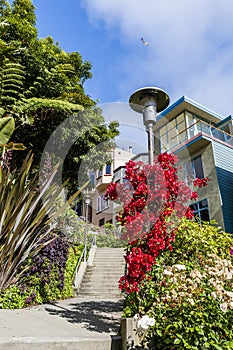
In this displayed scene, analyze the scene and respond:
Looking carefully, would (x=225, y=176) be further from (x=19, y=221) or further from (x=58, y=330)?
(x=58, y=330)

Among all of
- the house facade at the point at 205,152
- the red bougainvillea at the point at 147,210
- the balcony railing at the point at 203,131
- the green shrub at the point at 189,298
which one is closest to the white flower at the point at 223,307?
the green shrub at the point at 189,298

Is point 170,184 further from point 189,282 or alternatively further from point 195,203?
point 195,203

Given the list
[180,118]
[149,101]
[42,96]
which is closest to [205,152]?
[180,118]

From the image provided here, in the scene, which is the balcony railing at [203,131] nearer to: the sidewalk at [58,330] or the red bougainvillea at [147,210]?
the red bougainvillea at [147,210]

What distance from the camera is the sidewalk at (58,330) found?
2.81 metres

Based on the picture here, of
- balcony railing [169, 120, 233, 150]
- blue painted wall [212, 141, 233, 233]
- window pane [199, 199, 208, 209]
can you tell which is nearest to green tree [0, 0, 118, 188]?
balcony railing [169, 120, 233, 150]

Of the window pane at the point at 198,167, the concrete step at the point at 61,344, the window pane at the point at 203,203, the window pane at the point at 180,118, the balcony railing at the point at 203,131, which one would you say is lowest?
the concrete step at the point at 61,344

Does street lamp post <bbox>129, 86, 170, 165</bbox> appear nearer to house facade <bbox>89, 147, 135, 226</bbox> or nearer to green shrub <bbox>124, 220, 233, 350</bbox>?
green shrub <bbox>124, 220, 233, 350</bbox>

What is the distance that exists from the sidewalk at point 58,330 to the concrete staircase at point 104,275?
3.12 meters

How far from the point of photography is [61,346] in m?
2.83

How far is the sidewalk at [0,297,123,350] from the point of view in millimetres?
2812

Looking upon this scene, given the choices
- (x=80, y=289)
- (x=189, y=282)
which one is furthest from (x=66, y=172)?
(x=189, y=282)

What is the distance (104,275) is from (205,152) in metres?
7.70

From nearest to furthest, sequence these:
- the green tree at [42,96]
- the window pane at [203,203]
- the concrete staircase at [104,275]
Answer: the concrete staircase at [104,275]
the green tree at [42,96]
the window pane at [203,203]
